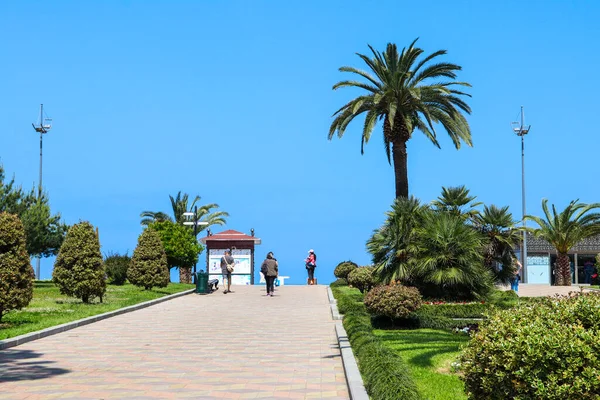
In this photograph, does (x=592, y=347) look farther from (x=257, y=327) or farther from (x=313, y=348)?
(x=257, y=327)

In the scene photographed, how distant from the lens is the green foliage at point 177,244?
4016cm

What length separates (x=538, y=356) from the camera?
5938 mm

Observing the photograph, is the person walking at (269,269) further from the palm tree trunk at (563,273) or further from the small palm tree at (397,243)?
the palm tree trunk at (563,273)

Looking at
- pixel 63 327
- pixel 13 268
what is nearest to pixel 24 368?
pixel 63 327

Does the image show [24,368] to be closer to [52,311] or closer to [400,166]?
[52,311]

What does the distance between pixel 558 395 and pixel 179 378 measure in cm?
568

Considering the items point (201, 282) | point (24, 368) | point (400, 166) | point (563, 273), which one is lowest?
point (24, 368)

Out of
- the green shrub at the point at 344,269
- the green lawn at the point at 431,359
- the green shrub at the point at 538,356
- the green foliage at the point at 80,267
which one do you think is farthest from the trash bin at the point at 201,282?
the green shrub at the point at 538,356

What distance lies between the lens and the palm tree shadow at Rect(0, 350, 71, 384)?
33.6 ft

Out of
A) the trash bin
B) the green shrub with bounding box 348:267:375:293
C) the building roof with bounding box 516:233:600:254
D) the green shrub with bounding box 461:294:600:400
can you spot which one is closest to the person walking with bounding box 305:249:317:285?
the trash bin

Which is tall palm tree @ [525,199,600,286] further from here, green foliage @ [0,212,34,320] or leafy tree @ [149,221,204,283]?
green foliage @ [0,212,34,320]

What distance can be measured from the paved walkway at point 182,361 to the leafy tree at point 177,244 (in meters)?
19.9

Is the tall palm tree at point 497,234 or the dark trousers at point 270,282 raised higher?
the tall palm tree at point 497,234

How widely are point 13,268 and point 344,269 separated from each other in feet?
78.2
